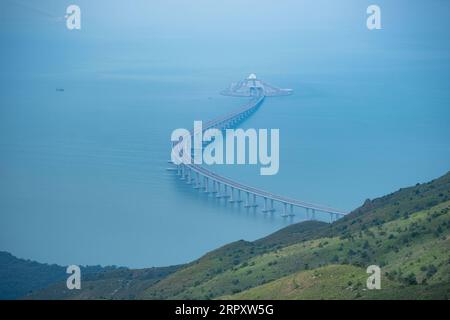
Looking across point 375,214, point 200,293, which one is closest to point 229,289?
point 200,293

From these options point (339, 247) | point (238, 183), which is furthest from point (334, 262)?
point (238, 183)

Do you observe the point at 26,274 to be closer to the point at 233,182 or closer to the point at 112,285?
the point at 112,285

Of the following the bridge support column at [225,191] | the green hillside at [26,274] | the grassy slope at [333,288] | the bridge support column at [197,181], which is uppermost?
the bridge support column at [197,181]

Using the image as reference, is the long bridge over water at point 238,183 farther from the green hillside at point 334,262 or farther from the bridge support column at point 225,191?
the green hillside at point 334,262

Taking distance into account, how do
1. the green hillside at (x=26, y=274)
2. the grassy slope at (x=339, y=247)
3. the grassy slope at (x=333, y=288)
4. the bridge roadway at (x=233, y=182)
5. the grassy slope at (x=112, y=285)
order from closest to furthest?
the grassy slope at (x=333, y=288) < the grassy slope at (x=339, y=247) < the grassy slope at (x=112, y=285) < the green hillside at (x=26, y=274) < the bridge roadway at (x=233, y=182)

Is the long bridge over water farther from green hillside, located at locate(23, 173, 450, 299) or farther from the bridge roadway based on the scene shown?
green hillside, located at locate(23, 173, 450, 299)

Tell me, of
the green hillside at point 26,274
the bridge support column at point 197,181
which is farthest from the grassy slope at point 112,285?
the bridge support column at point 197,181
